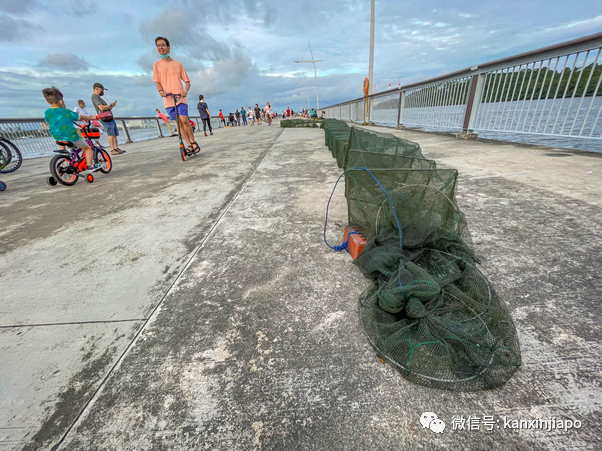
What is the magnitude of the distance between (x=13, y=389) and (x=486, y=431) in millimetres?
2144

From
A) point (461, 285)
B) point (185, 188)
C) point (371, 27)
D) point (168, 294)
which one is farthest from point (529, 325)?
point (371, 27)

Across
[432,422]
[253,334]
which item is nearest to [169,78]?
[253,334]

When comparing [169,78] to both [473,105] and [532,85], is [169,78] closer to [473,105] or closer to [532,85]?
[473,105]

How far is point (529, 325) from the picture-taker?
4.72ft

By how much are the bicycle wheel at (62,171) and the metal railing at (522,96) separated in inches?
360

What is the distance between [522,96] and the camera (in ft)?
19.5

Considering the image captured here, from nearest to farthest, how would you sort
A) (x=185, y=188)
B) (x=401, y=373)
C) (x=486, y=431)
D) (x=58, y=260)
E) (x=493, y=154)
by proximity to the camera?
(x=486, y=431), (x=401, y=373), (x=58, y=260), (x=185, y=188), (x=493, y=154)

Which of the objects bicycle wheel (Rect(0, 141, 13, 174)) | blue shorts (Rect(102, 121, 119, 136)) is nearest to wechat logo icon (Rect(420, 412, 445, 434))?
bicycle wheel (Rect(0, 141, 13, 174))

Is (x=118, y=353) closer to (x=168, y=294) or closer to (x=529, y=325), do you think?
(x=168, y=294)

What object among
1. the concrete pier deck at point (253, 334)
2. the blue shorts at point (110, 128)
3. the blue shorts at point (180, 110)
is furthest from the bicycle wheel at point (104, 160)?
the blue shorts at point (110, 128)

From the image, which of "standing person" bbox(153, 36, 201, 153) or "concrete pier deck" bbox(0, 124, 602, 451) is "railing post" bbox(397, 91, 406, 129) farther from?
"concrete pier deck" bbox(0, 124, 602, 451)

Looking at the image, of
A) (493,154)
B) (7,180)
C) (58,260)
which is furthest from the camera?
(7,180)

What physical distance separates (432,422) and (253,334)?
94cm

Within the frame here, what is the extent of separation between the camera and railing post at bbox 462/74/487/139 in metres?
6.90
